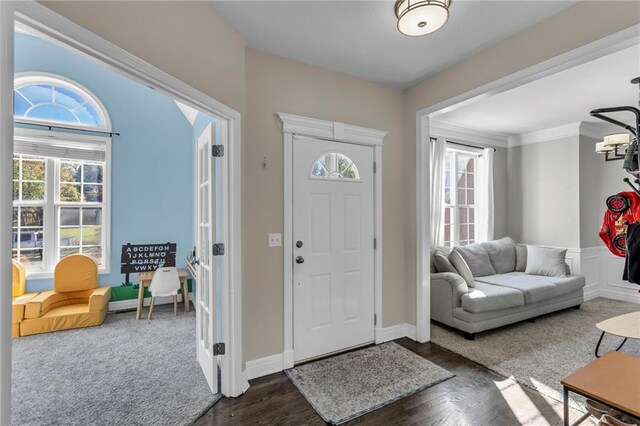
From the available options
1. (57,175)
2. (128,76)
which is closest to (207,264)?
(128,76)

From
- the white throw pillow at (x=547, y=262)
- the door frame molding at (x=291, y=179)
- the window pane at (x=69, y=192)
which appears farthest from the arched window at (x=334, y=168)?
the window pane at (x=69, y=192)

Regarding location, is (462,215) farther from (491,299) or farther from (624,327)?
(624,327)

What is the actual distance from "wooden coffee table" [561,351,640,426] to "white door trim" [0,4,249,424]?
2.04 m

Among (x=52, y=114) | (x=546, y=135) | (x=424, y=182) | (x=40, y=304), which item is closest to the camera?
(x=424, y=182)

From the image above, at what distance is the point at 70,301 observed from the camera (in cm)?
377

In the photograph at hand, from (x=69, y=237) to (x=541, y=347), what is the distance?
5.91 metres

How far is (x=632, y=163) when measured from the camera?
1776 millimetres

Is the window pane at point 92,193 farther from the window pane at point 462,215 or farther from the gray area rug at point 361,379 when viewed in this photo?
the window pane at point 462,215

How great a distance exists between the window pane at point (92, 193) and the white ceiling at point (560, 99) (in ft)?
16.6

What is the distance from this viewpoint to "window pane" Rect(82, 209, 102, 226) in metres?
4.14

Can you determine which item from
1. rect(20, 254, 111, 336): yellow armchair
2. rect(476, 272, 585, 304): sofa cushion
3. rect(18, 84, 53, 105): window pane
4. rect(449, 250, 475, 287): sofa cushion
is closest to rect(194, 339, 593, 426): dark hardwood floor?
rect(449, 250, 475, 287): sofa cushion

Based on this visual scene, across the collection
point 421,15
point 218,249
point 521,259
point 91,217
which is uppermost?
point 421,15

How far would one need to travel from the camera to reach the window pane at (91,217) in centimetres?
414

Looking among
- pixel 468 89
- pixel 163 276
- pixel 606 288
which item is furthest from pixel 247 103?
pixel 606 288
